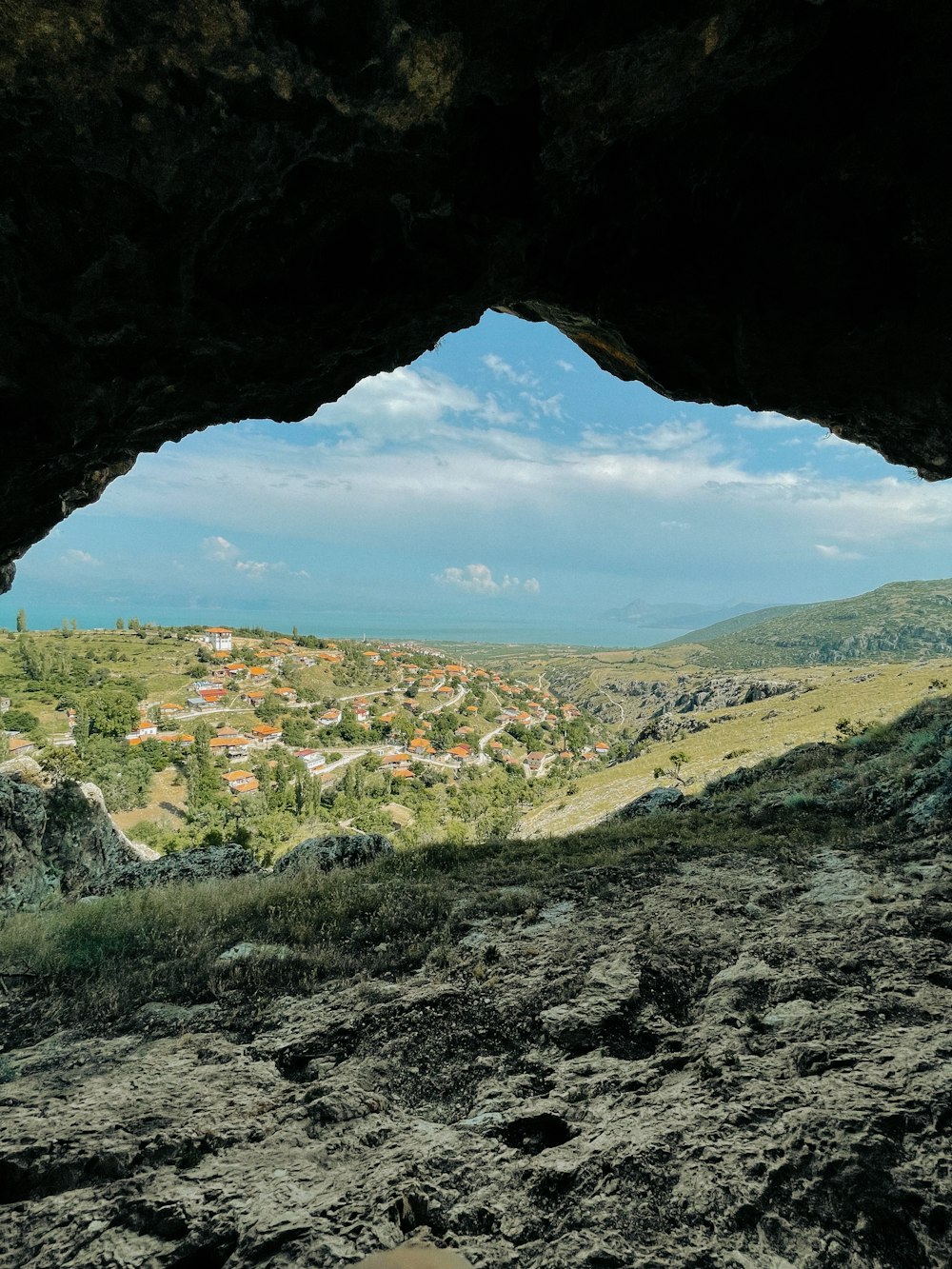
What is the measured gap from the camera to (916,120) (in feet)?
25.4

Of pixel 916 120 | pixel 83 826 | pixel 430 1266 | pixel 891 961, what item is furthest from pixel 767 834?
pixel 83 826

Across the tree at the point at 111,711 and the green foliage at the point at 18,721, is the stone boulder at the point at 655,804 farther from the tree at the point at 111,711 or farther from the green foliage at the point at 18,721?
the tree at the point at 111,711

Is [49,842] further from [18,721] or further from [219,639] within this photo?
[219,639]

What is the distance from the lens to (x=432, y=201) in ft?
27.6

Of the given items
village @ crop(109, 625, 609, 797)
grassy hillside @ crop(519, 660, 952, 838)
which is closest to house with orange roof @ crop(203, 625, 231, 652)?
village @ crop(109, 625, 609, 797)

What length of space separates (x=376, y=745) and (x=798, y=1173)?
319ft

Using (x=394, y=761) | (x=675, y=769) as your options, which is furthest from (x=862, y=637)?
(x=675, y=769)

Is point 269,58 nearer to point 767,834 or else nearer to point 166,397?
point 166,397

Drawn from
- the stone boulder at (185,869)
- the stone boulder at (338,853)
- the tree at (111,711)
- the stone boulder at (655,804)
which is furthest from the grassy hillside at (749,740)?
the tree at (111,711)

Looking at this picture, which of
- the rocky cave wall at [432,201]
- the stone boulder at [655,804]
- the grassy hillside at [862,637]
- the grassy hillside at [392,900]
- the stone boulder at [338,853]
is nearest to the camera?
the grassy hillside at [392,900]

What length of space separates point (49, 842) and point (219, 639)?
129384 mm

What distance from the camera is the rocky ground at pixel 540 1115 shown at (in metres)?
2.51

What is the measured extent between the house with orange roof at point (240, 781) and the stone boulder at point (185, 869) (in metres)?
58.7

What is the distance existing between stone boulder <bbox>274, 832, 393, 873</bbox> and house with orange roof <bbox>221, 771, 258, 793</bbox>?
6061 centimetres
